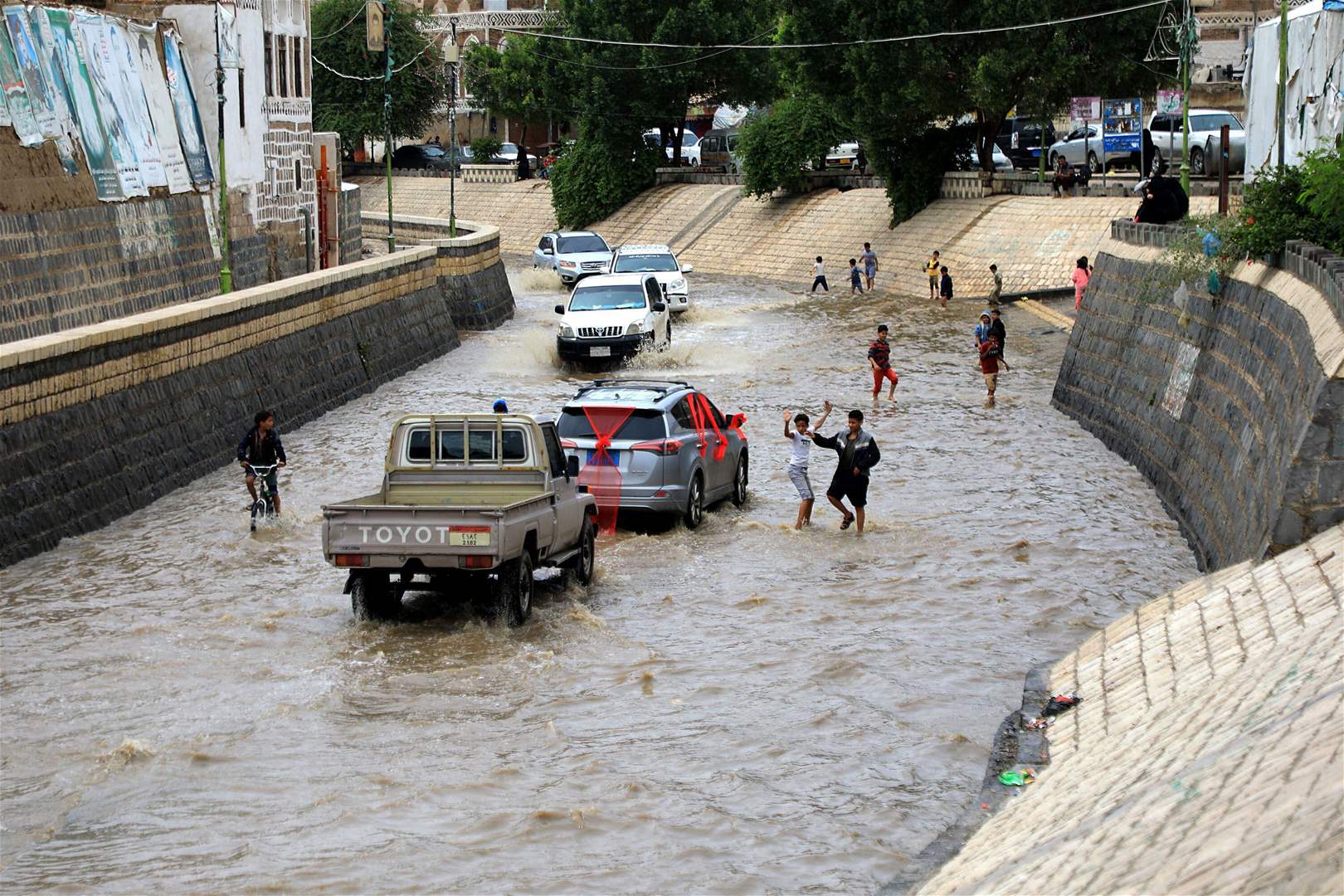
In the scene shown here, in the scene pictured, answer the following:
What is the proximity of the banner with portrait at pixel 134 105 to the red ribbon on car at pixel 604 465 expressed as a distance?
18939 millimetres

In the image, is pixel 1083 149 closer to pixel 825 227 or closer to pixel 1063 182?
pixel 1063 182

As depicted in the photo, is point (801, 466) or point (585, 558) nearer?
point (585, 558)

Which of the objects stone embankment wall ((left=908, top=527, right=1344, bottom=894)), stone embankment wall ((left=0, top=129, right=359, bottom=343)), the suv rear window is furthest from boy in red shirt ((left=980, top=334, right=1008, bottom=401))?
stone embankment wall ((left=0, top=129, right=359, bottom=343))

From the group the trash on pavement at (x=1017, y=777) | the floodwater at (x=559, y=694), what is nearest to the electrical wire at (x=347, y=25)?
the floodwater at (x=559, y=694)

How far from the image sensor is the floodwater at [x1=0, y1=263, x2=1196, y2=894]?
10.3 meters

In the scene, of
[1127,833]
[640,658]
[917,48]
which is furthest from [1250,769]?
[917,48]

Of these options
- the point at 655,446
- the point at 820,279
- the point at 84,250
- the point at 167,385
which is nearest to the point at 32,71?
the point at 84,250

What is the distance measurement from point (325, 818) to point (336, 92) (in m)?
80.2

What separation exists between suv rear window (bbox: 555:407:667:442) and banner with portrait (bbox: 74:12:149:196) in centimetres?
1766

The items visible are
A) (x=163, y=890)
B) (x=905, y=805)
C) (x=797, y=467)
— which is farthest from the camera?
(x=797, y=467)

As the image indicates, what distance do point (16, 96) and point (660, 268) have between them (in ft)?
61.7

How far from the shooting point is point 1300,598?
11984 millimetres

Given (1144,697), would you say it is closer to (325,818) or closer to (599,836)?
(599,836)

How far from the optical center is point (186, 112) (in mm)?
38562
